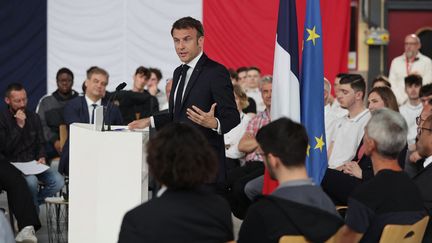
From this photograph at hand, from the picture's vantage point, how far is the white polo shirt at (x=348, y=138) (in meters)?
7.17

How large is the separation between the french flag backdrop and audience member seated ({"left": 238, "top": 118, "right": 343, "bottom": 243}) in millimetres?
10268

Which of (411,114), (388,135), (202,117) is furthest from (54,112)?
(388,135)

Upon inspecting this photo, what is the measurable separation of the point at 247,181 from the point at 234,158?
45.7 inches

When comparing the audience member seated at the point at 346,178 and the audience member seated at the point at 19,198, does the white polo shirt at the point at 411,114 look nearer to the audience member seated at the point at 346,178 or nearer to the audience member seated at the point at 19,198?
the audience member seated at the point at 346,178

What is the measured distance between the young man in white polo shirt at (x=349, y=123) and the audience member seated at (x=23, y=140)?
2.69 meters

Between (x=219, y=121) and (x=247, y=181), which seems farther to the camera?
(x=247, y=181)

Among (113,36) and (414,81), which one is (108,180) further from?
(113,36)

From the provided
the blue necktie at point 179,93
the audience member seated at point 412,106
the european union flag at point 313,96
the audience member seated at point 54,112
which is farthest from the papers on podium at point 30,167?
the audience member seated at point 412,106

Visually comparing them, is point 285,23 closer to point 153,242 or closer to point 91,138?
point 91,138

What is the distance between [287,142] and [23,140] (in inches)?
196

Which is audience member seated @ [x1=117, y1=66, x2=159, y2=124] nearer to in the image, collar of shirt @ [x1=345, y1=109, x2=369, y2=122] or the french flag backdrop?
the french flag backdrop

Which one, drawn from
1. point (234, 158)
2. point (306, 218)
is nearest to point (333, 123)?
point (234, 158)

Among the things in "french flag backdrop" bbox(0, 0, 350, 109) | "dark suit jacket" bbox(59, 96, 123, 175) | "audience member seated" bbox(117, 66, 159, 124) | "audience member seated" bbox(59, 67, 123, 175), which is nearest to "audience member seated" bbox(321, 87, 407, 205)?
"dark suit jacket" bbox(59, 96, 123, 175)

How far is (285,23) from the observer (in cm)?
595
